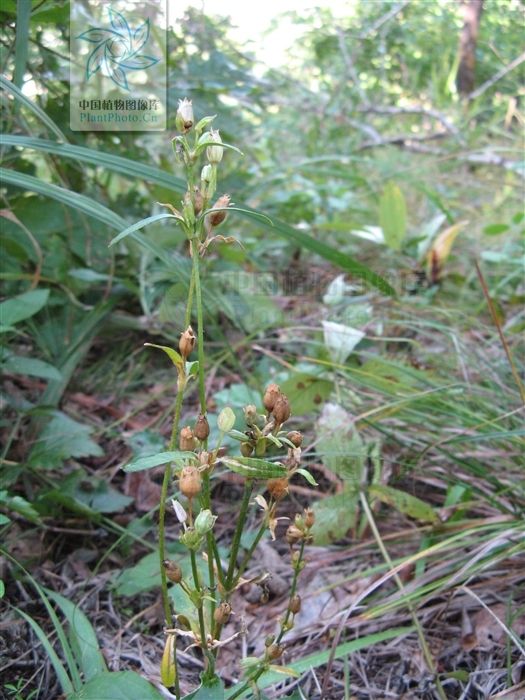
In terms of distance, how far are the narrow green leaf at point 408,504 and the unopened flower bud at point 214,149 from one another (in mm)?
631

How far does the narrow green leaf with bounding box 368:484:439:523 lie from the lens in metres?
0.97

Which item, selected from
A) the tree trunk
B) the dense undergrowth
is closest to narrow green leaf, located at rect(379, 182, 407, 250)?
the dense undergrowth

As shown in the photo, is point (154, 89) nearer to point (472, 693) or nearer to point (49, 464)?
point (49, 464)

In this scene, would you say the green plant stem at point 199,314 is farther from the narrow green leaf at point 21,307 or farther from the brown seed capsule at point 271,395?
the narrow green leaf at point 21,307

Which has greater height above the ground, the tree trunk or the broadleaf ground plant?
the tree trunk

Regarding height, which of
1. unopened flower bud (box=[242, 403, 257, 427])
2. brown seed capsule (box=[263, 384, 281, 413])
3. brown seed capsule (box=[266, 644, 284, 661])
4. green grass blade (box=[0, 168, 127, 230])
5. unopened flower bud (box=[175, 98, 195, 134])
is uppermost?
unopened flower bud (box=[175, 98, 195, 134])

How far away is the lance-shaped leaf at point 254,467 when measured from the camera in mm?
565

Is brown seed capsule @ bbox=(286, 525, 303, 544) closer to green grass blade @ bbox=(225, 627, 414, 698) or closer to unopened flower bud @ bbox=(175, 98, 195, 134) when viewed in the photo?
green grass blade @ bbox=(225, 627, 414, 698)

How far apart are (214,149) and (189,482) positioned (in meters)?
0.33

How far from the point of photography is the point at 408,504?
98 cm

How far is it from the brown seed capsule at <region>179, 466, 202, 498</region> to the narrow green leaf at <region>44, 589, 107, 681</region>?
36 centimetres

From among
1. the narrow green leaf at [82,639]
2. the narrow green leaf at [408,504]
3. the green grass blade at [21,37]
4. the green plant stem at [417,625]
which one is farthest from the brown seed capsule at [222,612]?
the green grass blade at [21,37]

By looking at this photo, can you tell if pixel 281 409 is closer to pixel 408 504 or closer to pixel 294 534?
pixel 294 534

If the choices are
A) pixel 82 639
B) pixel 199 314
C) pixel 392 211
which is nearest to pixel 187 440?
pixel 199 314
